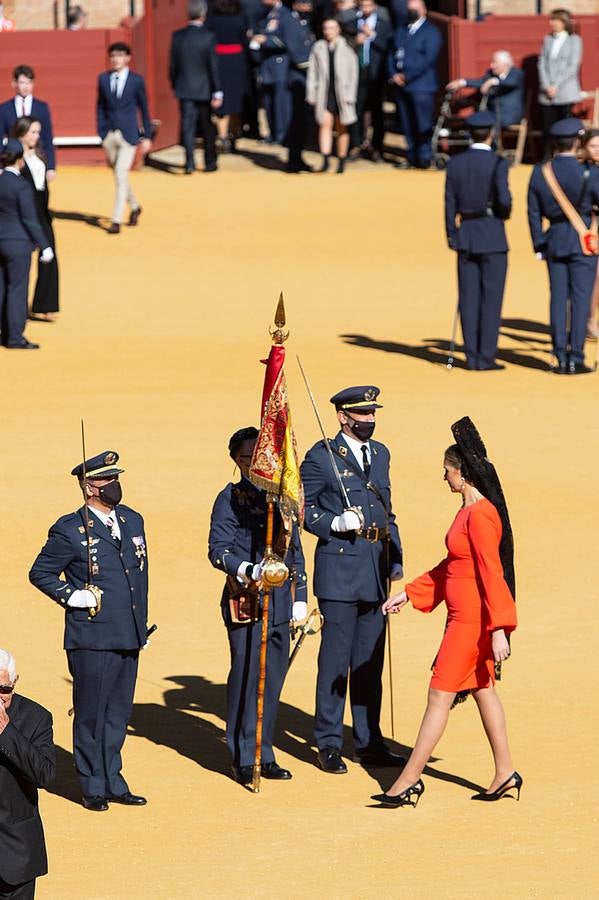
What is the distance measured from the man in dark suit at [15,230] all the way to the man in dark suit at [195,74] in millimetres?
8218

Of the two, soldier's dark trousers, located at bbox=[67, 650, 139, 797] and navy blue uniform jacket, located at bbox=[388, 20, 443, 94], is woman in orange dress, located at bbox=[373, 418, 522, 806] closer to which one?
soldier's dark trousers, located at bbox=[67, 650, 139, 797]

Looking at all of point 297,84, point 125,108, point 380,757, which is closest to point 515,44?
point 297,84

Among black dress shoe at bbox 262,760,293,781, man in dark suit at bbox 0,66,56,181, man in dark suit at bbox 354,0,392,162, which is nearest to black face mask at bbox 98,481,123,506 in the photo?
black dress shoe at bbox 262,760,293,781

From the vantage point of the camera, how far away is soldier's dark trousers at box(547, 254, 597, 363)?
19391 mm

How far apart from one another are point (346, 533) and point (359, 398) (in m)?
0.67

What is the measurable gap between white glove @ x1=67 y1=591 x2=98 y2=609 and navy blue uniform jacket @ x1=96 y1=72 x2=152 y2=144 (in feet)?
49.5

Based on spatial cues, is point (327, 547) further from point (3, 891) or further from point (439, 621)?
point (3, 891)

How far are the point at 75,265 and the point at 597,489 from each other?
10.1 m

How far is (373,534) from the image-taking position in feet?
36.1

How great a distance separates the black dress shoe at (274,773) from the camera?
1071 cm

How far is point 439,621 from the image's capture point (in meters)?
13.4

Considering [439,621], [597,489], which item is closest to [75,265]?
[597,489]

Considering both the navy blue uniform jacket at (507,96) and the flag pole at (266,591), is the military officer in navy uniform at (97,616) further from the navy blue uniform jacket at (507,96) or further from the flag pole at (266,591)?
the navy blue uniform jacket at (507,96)

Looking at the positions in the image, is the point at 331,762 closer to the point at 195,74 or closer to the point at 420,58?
the point at 195,74
